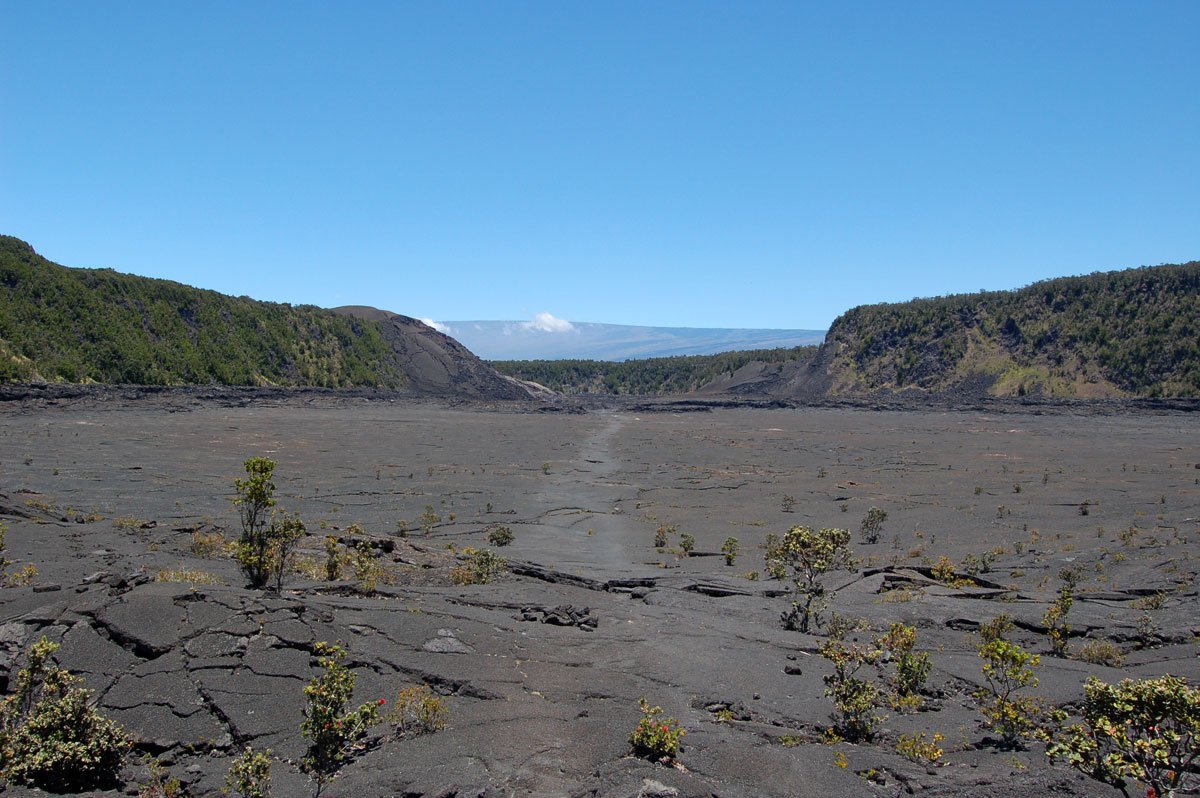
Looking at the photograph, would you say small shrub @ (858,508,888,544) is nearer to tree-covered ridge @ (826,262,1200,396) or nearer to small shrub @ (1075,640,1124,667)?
small shrub @ (1075,640,1124,667)

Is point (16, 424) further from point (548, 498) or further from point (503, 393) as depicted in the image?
point (503, 393)

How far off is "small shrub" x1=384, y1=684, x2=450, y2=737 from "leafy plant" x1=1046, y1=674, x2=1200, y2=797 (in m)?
4.86

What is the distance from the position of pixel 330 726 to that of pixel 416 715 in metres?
1.09

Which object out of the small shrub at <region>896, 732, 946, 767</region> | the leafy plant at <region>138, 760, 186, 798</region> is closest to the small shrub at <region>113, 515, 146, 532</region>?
the leafy plant at <region>138, 760, 186, 798</region>

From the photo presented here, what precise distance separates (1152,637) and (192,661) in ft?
36.2

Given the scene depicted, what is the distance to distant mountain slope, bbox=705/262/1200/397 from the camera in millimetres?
57094

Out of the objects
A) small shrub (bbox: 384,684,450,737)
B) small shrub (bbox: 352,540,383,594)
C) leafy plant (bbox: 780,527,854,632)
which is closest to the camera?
small shrub (bbox: 384,684,450,737)

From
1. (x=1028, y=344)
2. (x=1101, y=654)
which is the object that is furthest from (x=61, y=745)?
(x=1028, y=344)

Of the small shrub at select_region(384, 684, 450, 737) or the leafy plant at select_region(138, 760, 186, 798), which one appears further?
the small shrub at select_region(384, 684, 450, 737)

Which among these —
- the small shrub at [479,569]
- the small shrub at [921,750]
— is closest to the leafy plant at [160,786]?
the small shrub at [921,750]

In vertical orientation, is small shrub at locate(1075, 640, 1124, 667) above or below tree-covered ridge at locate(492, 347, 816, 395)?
below

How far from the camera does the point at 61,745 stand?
5547 millimetres

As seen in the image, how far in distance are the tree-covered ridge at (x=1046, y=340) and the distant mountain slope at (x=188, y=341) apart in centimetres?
3808

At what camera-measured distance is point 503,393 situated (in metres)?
78.5
